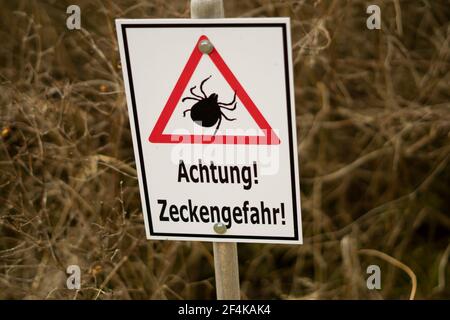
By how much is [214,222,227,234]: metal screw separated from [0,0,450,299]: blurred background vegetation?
187 cm

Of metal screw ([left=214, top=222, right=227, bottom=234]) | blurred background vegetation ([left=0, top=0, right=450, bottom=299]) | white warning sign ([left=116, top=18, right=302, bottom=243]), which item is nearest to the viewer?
white warning sign ([left=116, top=18, right=302, bottom=243])

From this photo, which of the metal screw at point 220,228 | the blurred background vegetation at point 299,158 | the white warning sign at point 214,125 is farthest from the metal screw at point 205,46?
the blurred background vegetation at point 299,158

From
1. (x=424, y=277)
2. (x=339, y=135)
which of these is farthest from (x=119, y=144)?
(x=424, y=277)

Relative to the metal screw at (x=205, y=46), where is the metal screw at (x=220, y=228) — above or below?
below

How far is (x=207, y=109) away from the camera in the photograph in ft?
4.81

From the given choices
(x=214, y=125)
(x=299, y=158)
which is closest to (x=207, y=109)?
(x=214, y=125)

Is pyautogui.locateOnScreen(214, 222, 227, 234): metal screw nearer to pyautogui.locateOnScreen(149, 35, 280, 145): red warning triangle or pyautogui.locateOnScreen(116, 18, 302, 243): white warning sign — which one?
pyautogui.locateOnScreen(116, 18, 302, 243): white warning sign

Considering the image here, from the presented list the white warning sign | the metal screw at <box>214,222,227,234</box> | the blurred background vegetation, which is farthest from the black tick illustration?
the blurred background vegetation

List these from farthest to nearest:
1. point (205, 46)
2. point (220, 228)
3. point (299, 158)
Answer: point (299, 158)
point (220, 228)
point (205, 46)

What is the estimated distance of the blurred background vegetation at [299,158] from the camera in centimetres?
345

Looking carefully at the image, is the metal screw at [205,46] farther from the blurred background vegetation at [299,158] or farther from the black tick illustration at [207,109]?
the blurred background vegetation at [299,158]

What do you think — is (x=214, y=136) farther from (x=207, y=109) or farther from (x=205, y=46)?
(x=205, y=46)

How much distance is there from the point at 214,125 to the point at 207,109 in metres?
0.04

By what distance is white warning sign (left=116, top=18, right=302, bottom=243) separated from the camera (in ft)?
4.75
